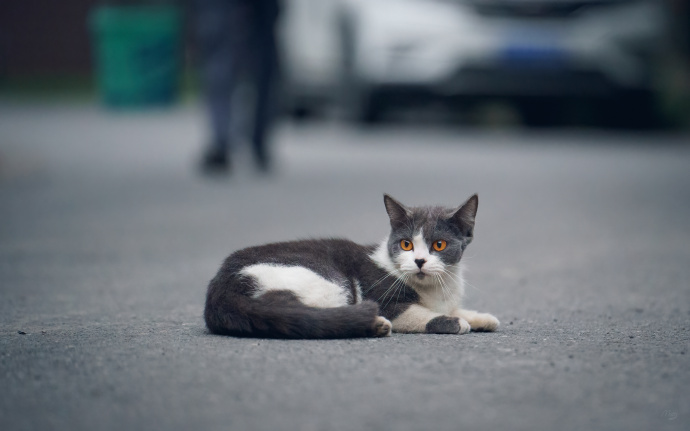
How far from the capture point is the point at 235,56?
9492mm

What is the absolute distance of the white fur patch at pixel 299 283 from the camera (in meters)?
3.69

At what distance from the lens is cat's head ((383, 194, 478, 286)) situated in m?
3.89

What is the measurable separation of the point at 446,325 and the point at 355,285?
381 mm

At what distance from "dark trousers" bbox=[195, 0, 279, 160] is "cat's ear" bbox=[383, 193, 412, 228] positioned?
5431mm

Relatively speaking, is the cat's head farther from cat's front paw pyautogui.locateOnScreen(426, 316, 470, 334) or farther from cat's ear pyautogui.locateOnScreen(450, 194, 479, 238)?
cat's front paw pyautogui.locateOnScreen(426, 316, 470, 334)

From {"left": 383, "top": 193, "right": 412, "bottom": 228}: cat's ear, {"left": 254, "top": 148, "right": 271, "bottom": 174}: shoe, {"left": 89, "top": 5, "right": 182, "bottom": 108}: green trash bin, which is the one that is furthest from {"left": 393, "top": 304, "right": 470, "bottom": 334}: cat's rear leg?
{"left": 89, "top": 5, "right": 182, "bottom": 108}: green trash bin

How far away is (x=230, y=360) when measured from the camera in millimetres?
3340

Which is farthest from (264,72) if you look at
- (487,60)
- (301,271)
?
(301,271)

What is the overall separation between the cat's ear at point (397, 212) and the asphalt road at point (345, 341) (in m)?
0.50

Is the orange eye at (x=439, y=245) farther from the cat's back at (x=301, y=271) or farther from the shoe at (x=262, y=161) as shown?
the shoe at (x=262, y=161)

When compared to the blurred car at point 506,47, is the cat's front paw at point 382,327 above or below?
below

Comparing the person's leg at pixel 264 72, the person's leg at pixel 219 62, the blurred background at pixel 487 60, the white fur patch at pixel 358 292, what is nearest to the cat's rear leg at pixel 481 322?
the white fur patch at pixel 358 292

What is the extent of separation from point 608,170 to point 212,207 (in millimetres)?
4247

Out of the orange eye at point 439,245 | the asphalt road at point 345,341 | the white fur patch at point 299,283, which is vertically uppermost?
the orange eye at point 439,245
